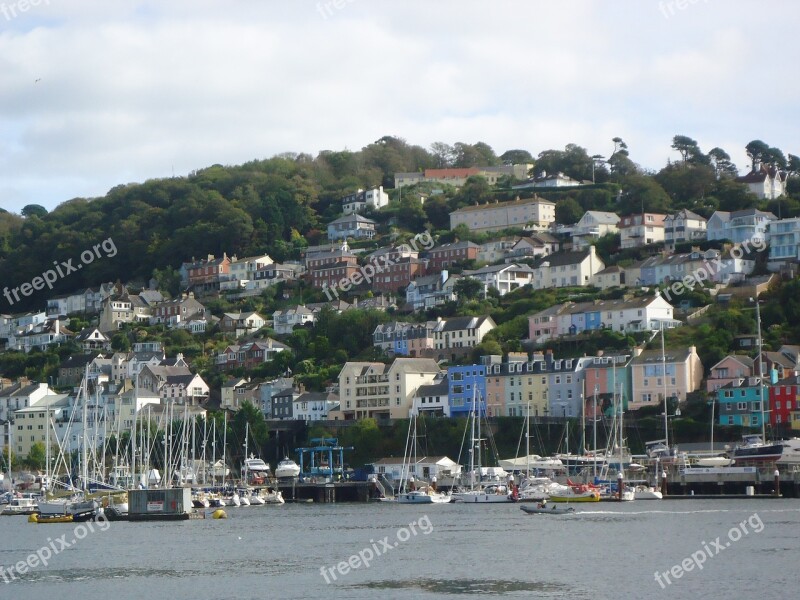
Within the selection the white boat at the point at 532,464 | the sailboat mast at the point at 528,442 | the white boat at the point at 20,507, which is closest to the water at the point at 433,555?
the white boat at the point at 20,507

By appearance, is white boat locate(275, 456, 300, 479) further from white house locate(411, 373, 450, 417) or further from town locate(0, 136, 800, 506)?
white house locate(411, 373, 450, 417)

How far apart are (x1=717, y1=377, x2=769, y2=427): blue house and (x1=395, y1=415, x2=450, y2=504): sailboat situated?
63.7ft

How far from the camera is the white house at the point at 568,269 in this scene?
128 meters

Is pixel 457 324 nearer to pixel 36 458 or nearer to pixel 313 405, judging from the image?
pixel 313 405

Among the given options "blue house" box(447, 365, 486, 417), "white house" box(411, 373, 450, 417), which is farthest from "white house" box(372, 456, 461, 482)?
"white house" box(411, 373, 450, 417)

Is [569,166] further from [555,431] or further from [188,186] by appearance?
[555,431]

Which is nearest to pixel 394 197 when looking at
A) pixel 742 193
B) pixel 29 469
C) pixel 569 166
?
pixel 569 166

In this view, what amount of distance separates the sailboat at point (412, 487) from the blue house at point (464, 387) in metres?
4.09

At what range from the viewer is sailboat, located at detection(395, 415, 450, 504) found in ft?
293

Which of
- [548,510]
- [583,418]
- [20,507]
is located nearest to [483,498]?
[583,418]

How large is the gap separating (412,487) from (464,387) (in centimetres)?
1528

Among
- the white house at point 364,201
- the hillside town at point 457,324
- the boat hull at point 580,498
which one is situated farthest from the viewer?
the white house at point 364,201

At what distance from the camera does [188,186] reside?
180 m

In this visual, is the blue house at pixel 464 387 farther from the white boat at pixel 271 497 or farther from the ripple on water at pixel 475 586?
the ripple on water at pixel 475 586
